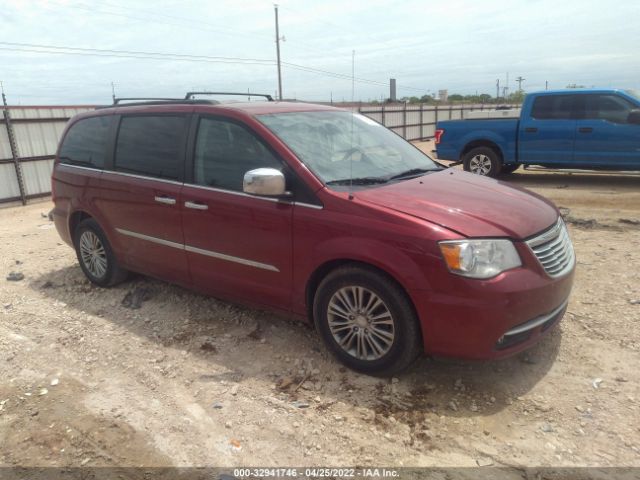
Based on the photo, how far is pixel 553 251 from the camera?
10.5 ft

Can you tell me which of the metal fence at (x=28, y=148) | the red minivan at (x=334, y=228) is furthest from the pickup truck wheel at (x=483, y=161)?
the red minivan at (x=334, y=228)

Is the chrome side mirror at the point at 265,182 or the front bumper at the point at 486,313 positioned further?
the chrome side mirror at the point at 265,182

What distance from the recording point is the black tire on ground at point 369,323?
10.0 ft

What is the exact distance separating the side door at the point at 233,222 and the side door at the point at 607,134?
8325 mm

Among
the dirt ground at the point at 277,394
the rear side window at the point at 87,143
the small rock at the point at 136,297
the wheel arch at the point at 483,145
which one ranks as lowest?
the dirt ground at the point at 277,394

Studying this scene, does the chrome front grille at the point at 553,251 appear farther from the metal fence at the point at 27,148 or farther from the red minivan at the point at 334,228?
the metal fence at the point at 27,148

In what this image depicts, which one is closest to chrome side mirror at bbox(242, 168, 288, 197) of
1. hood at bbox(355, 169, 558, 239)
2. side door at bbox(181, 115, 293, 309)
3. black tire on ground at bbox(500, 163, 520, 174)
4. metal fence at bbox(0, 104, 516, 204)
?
side door at bbox(181, 115, 293, 309)

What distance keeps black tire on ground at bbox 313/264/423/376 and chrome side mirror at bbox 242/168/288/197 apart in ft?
2.20

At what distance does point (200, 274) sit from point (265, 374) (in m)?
1.08

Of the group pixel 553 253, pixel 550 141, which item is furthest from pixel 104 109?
pixel 550 141

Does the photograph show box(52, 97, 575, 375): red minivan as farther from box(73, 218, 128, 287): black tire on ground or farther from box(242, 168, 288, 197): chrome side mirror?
box(73, 218, 128, 287): black tire on ground

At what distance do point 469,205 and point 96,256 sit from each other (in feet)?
12.4

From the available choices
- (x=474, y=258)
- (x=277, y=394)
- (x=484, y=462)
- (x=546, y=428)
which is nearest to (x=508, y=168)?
(x=474, y=258)

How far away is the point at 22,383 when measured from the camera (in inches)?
138
